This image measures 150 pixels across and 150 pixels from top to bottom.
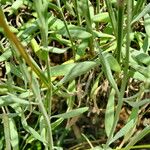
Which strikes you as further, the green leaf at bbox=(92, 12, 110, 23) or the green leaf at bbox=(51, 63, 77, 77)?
the green leaf at bbox=(92, 12, 110, 23)

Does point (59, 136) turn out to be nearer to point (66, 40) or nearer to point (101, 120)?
point (101, 120)

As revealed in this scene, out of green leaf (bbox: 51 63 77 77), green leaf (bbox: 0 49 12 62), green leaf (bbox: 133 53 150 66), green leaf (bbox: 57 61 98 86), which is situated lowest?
green leaf (bbox: 133 53 150 66)

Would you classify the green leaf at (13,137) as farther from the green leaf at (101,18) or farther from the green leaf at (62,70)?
the green leaf at (101,18)

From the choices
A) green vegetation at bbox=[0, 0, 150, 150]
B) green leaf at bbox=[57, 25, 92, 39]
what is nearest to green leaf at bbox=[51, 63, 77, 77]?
green vegetation at bbox=[0, 0, 150, 150]

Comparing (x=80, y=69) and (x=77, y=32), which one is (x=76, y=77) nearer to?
(x=77, y=32)

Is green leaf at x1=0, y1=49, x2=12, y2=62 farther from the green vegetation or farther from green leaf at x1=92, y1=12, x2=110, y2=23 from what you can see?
green leaf at x1=92, y1=12, x2=110, y2=23

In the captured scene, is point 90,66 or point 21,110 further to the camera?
point 21,110

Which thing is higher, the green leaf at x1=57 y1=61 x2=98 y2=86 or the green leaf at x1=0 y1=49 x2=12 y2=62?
the green leaf at x1=57 y1=61 x2=98 y2=86

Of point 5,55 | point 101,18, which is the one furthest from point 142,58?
point 5,55

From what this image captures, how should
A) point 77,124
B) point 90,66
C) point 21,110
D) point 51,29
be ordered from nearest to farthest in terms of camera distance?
1. point 90,66
2. point 21,110
3. point 51,29
4. point 77,124

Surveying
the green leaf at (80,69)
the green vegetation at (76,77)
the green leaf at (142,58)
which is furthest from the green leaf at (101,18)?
the green leaf at (80,69)

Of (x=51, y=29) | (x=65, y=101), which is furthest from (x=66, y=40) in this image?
(x=65, y=101)
